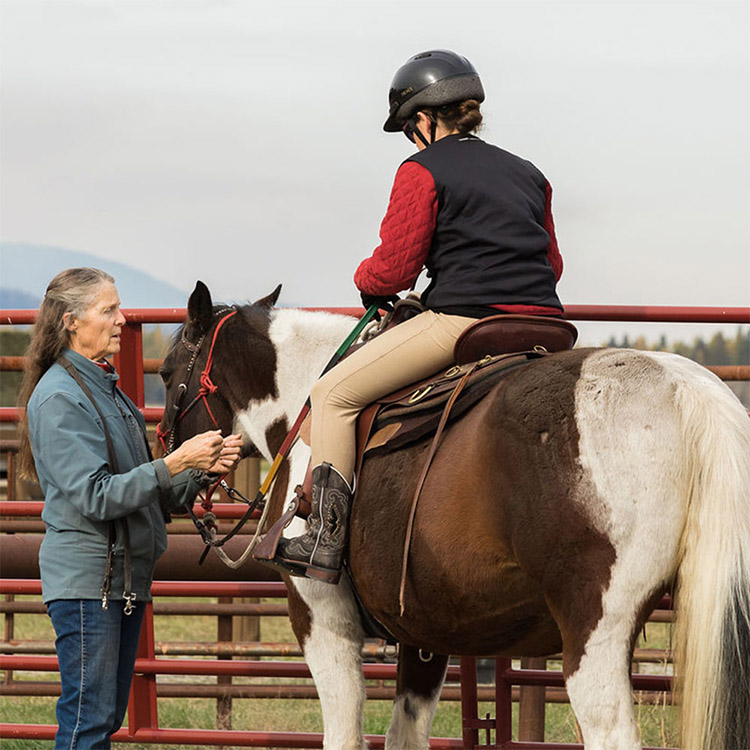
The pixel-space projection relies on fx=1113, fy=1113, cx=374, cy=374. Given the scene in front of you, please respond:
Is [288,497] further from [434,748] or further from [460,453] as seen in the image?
[434,748]

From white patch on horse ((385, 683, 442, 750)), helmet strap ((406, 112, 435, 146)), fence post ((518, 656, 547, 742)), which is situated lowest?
fence post ((518, 656, 547, 742))

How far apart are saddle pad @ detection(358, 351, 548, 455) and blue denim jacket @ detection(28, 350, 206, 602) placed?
679mm

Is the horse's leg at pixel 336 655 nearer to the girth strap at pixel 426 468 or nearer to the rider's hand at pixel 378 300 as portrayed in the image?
the girth strap at pixel 426 468

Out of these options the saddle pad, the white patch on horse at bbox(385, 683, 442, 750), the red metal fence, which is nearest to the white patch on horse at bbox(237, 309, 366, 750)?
the white patch on horse at bbox(385, 683, 442, 750)

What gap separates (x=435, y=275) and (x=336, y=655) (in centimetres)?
135

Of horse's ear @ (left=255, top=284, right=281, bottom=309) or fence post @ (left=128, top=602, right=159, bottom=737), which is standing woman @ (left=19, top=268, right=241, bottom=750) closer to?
horse's ear @ (left=255, top=284, right=281, bottom=309)

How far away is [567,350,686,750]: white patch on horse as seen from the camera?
9.70 ft

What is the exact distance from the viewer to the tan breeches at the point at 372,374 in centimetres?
355

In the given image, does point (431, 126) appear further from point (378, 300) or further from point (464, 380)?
point (464, 380)

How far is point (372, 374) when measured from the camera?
357cm

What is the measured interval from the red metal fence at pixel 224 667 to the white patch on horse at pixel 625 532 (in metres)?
1.68

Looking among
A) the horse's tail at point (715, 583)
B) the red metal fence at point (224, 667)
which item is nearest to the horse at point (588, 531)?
the horse's tail at point (715, 583)

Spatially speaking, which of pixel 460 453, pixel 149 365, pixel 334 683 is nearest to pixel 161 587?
pixel 149 365

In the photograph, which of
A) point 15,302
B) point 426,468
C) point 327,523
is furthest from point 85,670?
point 15,302
